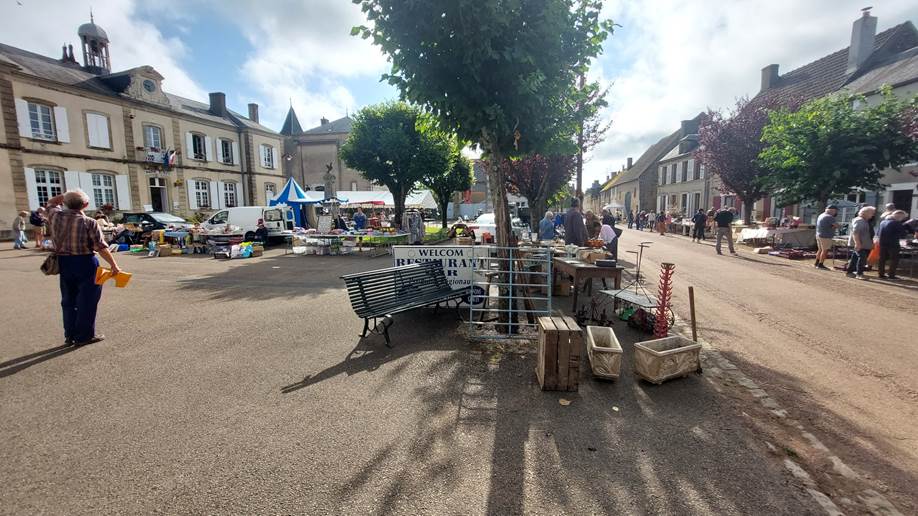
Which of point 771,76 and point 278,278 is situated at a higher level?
point 771,76

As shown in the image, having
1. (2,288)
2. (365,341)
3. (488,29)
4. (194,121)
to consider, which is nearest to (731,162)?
(488,29)

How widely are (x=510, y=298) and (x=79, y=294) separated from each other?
5331 mm

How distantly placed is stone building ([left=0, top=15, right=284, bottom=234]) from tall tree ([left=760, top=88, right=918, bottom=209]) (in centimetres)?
2999

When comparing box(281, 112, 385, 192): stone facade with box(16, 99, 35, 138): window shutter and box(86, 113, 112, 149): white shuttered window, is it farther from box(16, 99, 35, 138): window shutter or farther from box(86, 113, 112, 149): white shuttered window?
box(16, 99, 35, 138): window shutter

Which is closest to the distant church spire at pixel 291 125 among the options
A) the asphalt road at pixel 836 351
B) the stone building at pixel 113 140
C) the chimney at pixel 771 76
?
the stone building at pixel 113 140

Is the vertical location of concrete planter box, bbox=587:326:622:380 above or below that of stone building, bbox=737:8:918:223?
below

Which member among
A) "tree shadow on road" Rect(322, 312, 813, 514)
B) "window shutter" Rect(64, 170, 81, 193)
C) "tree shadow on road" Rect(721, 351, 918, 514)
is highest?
"window shutter" Rect(64, 170, 81, 193)

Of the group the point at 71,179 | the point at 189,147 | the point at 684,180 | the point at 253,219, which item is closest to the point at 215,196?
the point at 189,147

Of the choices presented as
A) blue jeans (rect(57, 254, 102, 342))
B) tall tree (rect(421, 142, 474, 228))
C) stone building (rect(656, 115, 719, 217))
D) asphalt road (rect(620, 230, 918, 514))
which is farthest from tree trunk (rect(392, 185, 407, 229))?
stone building (rect(656, 115, 719, 217))

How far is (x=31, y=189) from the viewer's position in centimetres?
2025

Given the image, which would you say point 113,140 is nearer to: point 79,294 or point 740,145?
point 79,294

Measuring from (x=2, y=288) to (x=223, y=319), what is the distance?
6.31 meters

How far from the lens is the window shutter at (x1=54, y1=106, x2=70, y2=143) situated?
21.2 metres

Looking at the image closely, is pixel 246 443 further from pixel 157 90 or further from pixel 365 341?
pixel 157 90
